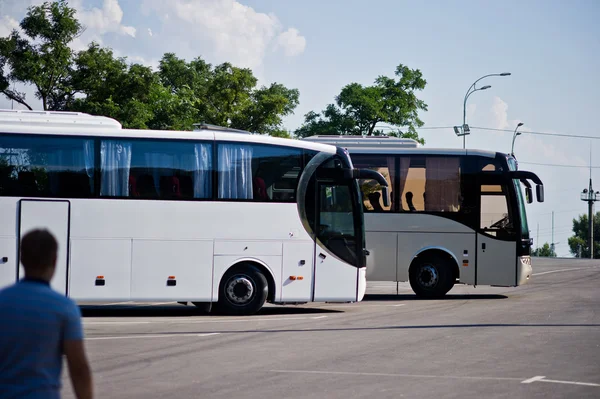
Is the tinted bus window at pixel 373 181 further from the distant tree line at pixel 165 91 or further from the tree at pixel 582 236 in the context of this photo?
the tree at pixel 582 236

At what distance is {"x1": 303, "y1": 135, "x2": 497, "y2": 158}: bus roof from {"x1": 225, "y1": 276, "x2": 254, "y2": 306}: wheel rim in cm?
613

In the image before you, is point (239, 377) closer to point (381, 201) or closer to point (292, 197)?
point (292, 197)

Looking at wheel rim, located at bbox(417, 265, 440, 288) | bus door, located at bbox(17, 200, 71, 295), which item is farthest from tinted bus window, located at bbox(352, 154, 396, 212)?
bus door, located at bbox(17, 200, 71, 295)

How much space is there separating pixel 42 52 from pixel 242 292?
2521cm

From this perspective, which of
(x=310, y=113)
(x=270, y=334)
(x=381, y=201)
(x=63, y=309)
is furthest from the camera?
(x=310, y=113)

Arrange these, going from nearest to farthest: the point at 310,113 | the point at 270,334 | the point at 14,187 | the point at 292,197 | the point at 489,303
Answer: the point at 270,334 < the point at 14,187 < the point at 292,197 < the point at 489,303 < the point at 310,113

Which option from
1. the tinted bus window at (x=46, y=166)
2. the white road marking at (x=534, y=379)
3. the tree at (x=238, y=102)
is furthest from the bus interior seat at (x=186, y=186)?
the tree at (x=238, y=102)

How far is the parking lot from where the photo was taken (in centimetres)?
886

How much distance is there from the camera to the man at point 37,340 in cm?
395

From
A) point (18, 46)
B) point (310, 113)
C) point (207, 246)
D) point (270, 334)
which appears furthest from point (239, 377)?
point (310, 113)

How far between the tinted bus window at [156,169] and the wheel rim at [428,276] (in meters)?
7.22

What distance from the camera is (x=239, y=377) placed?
9.47m

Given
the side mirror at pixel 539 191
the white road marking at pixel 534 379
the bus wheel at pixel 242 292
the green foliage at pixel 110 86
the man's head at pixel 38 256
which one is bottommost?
the white road marking at pixel 534 379

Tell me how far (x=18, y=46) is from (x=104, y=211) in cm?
2434
